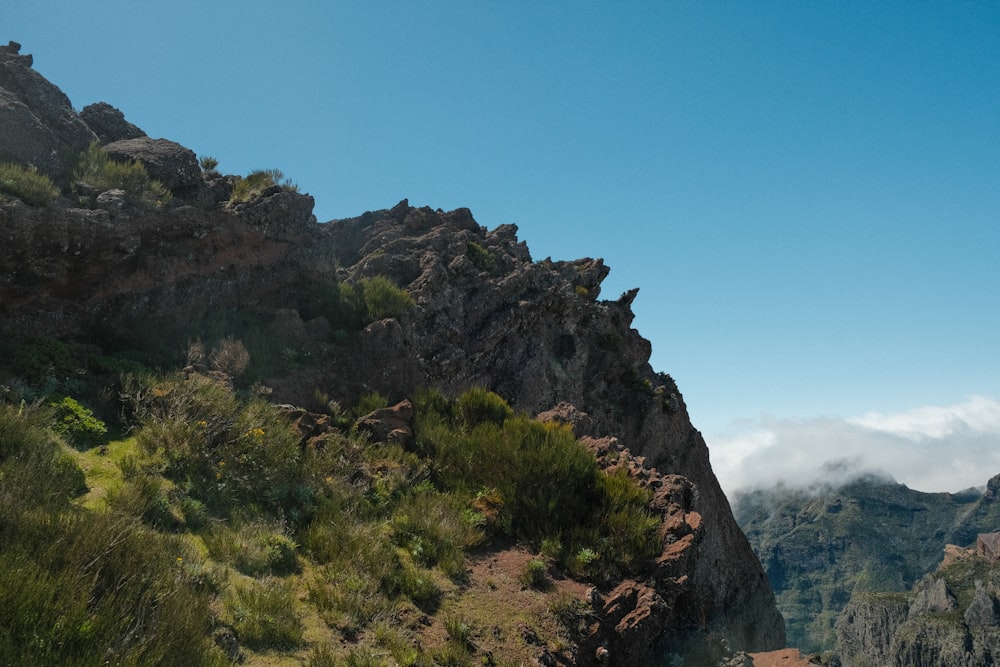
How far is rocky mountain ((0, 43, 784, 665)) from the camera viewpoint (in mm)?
9055

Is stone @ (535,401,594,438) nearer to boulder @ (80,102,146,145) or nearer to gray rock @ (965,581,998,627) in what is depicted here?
boulder @ (80,102,146,145)

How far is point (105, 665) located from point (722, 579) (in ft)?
45.9

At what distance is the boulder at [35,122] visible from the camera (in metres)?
10.6

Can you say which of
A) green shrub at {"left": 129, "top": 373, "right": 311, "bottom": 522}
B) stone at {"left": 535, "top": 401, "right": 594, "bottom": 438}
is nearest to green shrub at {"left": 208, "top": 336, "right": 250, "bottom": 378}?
green shrub at {"left": 129, "top": 373, "right": 311, "bottom": 522}

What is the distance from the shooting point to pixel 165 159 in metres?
12.7

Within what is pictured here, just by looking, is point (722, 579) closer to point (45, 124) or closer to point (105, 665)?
point (105, 665)

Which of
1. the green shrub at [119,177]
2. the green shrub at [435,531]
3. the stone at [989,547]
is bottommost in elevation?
the stone at [989,547]

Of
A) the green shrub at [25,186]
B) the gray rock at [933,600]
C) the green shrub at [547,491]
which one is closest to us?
the green shrub at [547,491]

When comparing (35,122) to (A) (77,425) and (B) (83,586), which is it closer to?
(A) (77,425)

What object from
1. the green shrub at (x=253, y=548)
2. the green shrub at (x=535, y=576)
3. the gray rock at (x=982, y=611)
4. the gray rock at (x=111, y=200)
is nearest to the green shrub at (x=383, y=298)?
the gray rock at (x=111, y=200)

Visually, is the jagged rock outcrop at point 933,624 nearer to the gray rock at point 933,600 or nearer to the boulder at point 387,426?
the gray rock at point 933,600

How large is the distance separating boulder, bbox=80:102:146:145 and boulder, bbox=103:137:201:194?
Result: 0.98 m

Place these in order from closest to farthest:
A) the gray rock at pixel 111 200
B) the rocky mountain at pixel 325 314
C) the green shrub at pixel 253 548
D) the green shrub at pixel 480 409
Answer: the green shrub at pixel 253 548 < the rocky mountain at pixel 325 314 < the gray rock at pixel 111 200 < the green shrub at pixel 480 409

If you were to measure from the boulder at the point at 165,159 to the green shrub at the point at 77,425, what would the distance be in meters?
6.15
